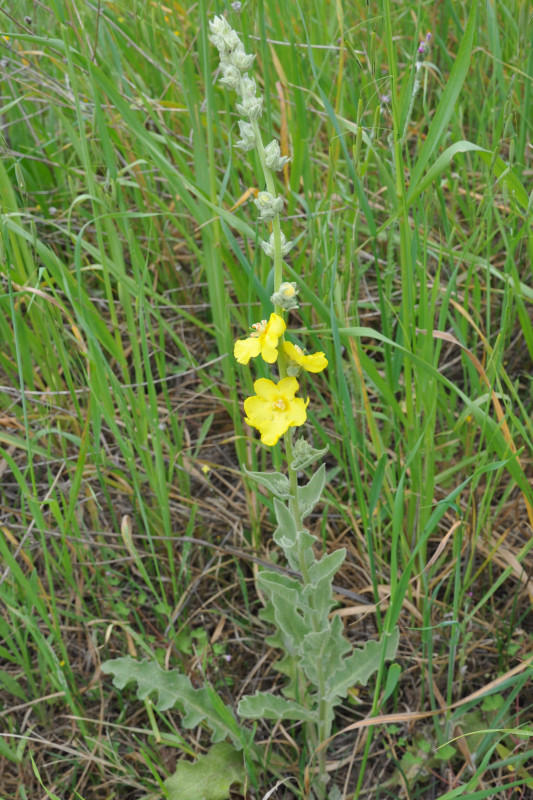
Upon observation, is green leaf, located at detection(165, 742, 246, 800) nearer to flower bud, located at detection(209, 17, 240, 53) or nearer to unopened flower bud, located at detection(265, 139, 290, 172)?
unopened flower bud, located at detection(265, 139, 290, 172)

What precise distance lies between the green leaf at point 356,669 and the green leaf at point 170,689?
11.8 inches

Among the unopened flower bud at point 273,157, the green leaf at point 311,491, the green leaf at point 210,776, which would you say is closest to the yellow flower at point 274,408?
the green leaf at point 311,491

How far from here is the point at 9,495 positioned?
2.49 metres

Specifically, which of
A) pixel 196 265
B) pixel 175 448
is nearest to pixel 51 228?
pixel 196 265

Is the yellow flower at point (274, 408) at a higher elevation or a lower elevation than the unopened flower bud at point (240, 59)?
lower

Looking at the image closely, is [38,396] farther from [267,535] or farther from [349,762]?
[349,762]

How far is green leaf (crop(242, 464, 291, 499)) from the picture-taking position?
1.61 metres

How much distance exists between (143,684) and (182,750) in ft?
1.04

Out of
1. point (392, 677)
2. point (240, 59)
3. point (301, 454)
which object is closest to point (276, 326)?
→ point (301, 454)

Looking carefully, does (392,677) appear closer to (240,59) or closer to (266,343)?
(266,343)

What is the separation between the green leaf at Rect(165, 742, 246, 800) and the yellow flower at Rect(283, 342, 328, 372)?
1248 millimetres

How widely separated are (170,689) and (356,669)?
1.75ft

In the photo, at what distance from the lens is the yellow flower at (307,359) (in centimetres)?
147

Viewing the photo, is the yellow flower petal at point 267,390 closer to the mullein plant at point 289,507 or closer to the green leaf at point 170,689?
the mullein plant at point 289,507
